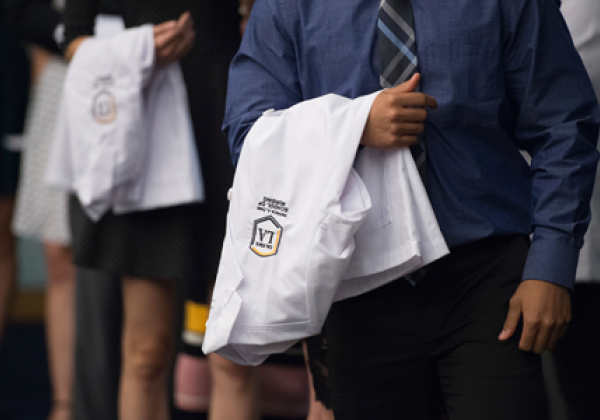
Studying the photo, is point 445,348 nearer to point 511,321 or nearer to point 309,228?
point 511,321

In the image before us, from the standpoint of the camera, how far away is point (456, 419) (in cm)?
125

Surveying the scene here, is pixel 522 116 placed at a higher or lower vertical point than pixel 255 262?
higher

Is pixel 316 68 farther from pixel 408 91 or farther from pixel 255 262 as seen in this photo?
pixel 255 262

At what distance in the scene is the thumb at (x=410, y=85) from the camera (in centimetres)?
121

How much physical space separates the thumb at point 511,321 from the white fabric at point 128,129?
95 centimetres

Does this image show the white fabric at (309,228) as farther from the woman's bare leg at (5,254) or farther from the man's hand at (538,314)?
the woman's bare leg at (5,254)

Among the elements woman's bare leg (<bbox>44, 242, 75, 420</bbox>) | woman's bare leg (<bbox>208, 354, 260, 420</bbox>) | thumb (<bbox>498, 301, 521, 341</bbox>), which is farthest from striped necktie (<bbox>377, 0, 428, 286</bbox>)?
woman's bare leg (<bbox>44, 242, 75, 420</bbox>)

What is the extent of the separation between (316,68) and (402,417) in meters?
0.69

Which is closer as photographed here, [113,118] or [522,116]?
[522,116]

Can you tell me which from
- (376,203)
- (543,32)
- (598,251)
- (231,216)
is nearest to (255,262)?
(231,216)

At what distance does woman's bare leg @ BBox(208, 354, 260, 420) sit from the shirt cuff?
3.25 ft

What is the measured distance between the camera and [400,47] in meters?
1.26

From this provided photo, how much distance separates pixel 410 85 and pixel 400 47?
0.10 meters

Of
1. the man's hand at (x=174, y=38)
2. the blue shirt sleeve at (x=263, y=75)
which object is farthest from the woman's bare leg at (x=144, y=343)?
the blue shirt sleeve at (x=263, y=75)
